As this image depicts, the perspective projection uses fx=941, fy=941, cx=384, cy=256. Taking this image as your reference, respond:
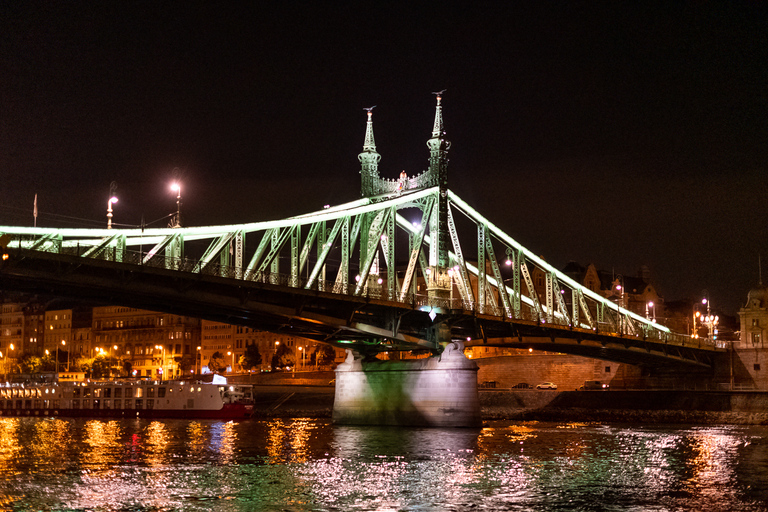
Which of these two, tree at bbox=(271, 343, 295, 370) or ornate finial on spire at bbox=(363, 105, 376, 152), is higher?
ornate finial on spire at bbox=(363, 105, 376, 152)

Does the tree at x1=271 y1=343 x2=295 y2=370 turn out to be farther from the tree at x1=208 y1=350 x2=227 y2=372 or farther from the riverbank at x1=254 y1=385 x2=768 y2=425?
the riverbank at x1=254 y1=385 x2=768 y2=425

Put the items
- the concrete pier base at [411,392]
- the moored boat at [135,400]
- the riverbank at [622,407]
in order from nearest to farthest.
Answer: the concrete pier base at [411,392] < the riverbank at [622,407] < the moored boat at [135,400]

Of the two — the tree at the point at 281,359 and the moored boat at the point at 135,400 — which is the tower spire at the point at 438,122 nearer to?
the moored boat at the point at 135,400

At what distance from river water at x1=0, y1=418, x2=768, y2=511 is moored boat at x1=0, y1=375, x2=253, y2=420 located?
2080 cm

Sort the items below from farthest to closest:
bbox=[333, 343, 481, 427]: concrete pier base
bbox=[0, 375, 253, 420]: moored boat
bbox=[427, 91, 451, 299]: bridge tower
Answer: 1. bbox=[0, 375, 253, 420]: moored boat
2. bbox=[427, 91, 451, 299]: bridge tower
3. bbox=[333, 343, 481, 427]: concrete pier base

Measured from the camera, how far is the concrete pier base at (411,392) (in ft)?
214

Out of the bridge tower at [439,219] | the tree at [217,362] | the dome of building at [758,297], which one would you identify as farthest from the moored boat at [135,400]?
the tree at [217,362]

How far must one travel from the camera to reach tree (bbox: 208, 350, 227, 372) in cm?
16300

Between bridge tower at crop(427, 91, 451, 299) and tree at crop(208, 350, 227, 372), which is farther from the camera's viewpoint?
tree at crop(208, 350, 227, 372)

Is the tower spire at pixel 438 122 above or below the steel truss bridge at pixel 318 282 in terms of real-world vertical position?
above

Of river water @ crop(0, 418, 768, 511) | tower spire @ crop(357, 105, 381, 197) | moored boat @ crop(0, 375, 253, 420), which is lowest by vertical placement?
river water @ crop(0, 418, 768, 511)

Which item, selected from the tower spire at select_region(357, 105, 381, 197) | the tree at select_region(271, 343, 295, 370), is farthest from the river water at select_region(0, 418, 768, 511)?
the tree at select_region(271, 343, 295, 370)

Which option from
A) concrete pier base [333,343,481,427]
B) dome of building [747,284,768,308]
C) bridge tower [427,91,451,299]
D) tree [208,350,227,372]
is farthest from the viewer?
tree [208,350,227,372]

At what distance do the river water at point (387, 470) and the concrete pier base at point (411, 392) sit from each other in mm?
2335
